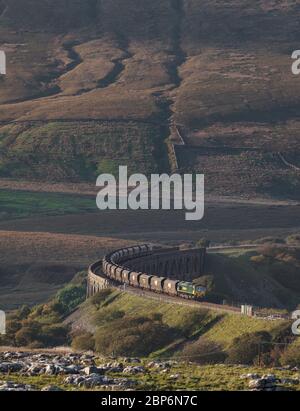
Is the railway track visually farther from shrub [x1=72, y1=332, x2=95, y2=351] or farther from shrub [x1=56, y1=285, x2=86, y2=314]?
shrub [x1=72, y1=332, x2=95, y2=351]

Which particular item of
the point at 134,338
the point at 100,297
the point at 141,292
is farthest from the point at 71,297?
the point at 134,338

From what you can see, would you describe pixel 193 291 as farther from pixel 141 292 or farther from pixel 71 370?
pixel 71 370

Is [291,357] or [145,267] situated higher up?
[145,267]

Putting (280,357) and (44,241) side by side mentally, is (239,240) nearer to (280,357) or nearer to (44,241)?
(44,241)

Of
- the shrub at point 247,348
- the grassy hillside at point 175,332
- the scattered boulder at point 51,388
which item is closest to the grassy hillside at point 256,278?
the grassy hillside at point 175,332

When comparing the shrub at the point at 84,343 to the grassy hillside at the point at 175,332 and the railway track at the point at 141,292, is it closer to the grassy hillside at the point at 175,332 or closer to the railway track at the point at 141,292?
the grassy hillside at the point at 175,332
